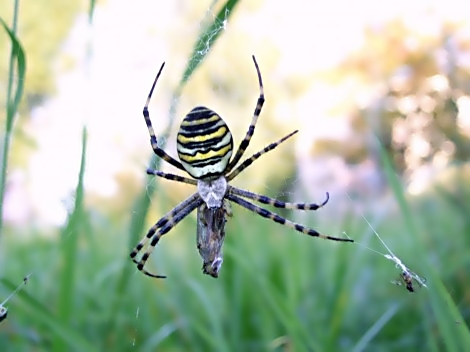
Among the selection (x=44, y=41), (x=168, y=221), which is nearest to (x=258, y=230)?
(x=168, y=221)

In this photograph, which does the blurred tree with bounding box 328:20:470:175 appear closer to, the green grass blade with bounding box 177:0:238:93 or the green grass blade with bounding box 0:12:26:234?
the green grass blade with bounding box 177:0:238:93

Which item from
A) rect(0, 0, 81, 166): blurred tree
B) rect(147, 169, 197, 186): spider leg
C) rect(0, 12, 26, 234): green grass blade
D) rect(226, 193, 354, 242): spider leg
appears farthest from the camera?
rect(0, 0, 81, 166): blurred tree

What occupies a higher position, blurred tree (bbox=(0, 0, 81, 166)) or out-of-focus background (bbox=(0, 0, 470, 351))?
blurred tree (bbox=(0, 0, 81, 166))

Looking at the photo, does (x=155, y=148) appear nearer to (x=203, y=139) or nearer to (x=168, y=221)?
(x=203, y=139)

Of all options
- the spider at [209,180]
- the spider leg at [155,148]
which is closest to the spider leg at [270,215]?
the spider at [209,180]

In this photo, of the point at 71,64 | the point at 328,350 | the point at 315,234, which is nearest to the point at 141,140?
the point at 315,234

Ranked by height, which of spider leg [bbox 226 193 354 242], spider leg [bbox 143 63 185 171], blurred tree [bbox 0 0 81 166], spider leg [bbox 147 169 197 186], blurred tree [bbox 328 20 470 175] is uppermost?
blurred tree [bbox 0 0 81 166]

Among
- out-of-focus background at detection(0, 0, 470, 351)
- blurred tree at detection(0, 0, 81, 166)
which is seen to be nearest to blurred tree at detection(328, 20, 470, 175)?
out-of-focus background at detection(0, 0, 470, 351)

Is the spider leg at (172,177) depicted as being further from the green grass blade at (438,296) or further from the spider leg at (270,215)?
the green grass blade at (438,296)

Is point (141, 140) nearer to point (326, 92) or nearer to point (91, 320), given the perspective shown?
point (91, 320)
